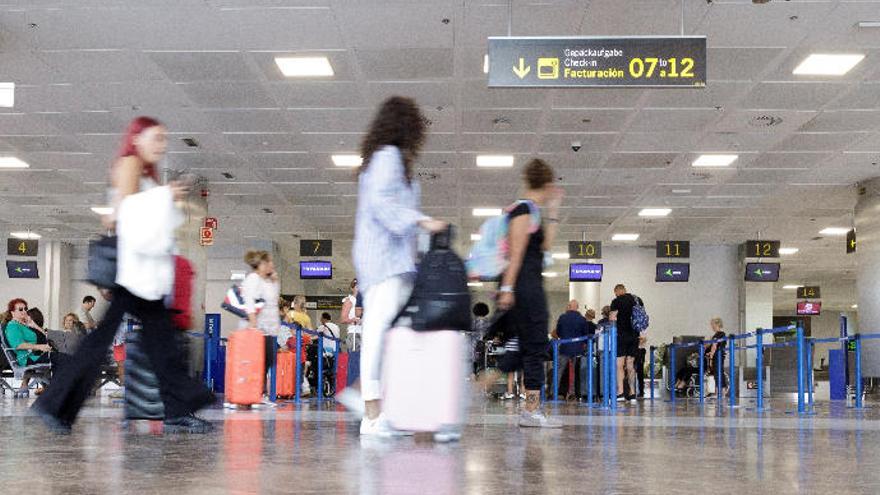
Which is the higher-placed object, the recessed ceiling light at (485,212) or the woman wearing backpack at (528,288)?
the recessed ceiling light at (485,212)

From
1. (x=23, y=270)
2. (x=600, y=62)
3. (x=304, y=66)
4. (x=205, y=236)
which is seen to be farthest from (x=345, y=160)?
(x=23, y=270)

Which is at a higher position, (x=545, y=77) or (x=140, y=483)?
(x=545, y=77)

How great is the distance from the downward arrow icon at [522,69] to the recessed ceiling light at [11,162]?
10433 mm

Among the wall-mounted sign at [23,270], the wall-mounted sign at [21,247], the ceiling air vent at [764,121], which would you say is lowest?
the wall-mounted sign at [23,270]

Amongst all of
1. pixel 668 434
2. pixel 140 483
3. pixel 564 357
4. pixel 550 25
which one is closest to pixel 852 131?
pixel 564 357

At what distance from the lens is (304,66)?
33.9 feet

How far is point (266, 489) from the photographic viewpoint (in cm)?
258

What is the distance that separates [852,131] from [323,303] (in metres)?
27.5

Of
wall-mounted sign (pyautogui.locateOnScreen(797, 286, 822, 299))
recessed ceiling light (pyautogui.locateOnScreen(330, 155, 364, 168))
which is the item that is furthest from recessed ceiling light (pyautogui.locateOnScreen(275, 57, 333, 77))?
wall-mounted sign (pyautogui.locateOnScreen(797, 286, 822, 299))

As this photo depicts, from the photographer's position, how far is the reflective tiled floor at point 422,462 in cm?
269

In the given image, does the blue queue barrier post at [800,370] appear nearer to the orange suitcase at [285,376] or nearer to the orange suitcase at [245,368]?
the orange suitcase at [245,368]

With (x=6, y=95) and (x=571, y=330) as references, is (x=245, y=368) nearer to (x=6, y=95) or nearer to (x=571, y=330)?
(x=6, y=95)

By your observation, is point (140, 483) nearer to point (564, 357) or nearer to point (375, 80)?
point (375, 80)

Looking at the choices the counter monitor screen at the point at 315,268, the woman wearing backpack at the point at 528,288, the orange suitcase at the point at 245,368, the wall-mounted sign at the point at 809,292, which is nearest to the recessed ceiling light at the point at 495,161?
the orange suitcase at the point at 245,368
